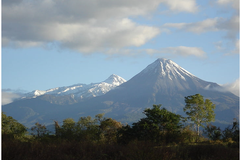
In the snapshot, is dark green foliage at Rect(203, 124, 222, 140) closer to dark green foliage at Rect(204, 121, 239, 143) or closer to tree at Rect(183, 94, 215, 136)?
dark green foliage at Rect(204, 121, 239, 143)

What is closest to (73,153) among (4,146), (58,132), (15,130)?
(4,146)

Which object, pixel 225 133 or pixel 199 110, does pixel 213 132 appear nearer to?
pixel 225 133

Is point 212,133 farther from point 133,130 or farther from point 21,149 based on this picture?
point 21,149

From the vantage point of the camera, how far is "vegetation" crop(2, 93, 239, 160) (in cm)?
1329

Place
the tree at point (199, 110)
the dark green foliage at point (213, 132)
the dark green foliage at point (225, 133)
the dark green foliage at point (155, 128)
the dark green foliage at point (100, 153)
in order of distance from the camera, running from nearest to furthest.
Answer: the dark green foliage at point (100, 153) → the dark green foliage at point (155, 128) → the dark green foliage at point (225, 133) → the dark green foliage at point (213, 132) → the tree at point (199, 110)

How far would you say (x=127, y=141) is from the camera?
37.1 m

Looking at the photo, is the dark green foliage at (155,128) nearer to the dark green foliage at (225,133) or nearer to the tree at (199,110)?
the dark green foliage at (225,133)

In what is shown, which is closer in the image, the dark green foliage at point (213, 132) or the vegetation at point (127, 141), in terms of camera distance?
the vegetation at point (127, 141)

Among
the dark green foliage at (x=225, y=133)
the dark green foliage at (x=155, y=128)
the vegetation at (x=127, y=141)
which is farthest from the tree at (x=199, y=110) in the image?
the dark green foliage at (x=155, y=128)

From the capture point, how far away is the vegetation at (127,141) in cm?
1329

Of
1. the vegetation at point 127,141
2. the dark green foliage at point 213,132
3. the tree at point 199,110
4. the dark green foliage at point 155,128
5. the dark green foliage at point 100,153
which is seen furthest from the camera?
the tree at point 199,110

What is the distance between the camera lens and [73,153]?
13930mm

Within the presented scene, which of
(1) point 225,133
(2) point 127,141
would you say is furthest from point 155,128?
(1) point 225,133

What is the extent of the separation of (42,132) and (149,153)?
4590 cm
